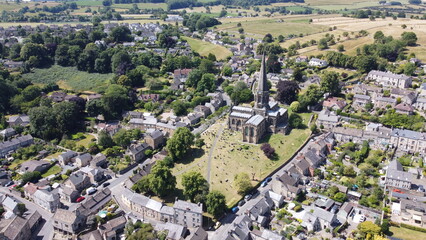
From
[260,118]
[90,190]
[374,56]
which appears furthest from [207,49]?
[90,190]

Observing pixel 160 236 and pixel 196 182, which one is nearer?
pixel 160 236

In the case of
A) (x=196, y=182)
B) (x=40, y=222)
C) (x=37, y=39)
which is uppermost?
(x=37, y=39)

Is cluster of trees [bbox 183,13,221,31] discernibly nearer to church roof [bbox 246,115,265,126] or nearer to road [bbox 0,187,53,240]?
church roof [bbox 246,115,265,126]

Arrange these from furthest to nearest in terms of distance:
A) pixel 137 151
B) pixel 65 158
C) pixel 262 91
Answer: pixel 262 91
pixel 137 151
pixel 65 158

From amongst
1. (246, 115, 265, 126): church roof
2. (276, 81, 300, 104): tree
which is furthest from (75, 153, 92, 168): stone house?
(276, 81, 300, 104): tree

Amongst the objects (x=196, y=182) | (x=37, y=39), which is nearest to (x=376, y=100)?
(x=196, y=182)

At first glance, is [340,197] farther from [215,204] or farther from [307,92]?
[307,92]

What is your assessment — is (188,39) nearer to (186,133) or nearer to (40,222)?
(186,133)
